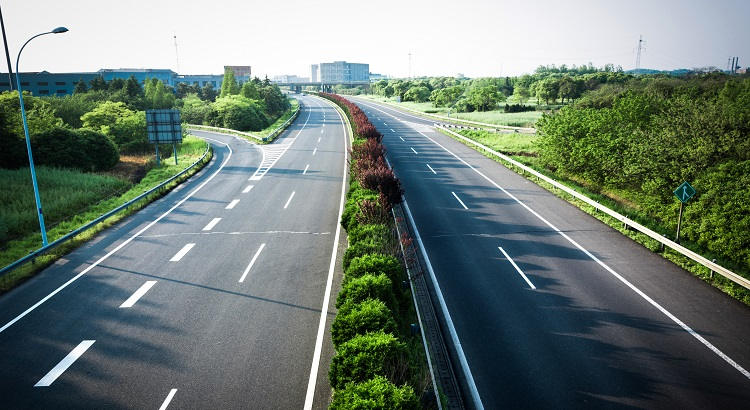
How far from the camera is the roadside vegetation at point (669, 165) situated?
14.6m

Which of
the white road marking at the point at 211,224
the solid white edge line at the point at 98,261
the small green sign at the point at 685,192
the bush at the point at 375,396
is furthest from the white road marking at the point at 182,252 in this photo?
the small green sign at the point at 685,192

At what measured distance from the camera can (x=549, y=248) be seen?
15641 millimetres

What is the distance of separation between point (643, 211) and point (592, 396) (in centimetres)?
1482

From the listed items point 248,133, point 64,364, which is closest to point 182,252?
point 64,364

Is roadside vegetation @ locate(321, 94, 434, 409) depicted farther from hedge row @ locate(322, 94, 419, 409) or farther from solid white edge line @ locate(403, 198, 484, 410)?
solid white edge line @ locate(403, 198, 484, 410)

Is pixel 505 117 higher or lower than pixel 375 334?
higher

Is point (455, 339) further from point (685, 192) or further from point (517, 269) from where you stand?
point (685, 192)

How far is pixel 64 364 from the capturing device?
950cm

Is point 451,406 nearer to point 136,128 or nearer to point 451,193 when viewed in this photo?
point 451,193

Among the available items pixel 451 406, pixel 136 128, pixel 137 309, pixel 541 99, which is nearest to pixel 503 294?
pixel 451 406

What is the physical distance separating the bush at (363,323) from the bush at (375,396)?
4.93ft

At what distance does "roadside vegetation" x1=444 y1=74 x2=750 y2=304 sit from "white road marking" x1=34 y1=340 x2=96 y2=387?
16.7m

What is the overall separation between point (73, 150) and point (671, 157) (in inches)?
1470

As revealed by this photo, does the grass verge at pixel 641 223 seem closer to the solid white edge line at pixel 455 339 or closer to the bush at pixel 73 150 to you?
the solid white edge line at pixel 455 339
